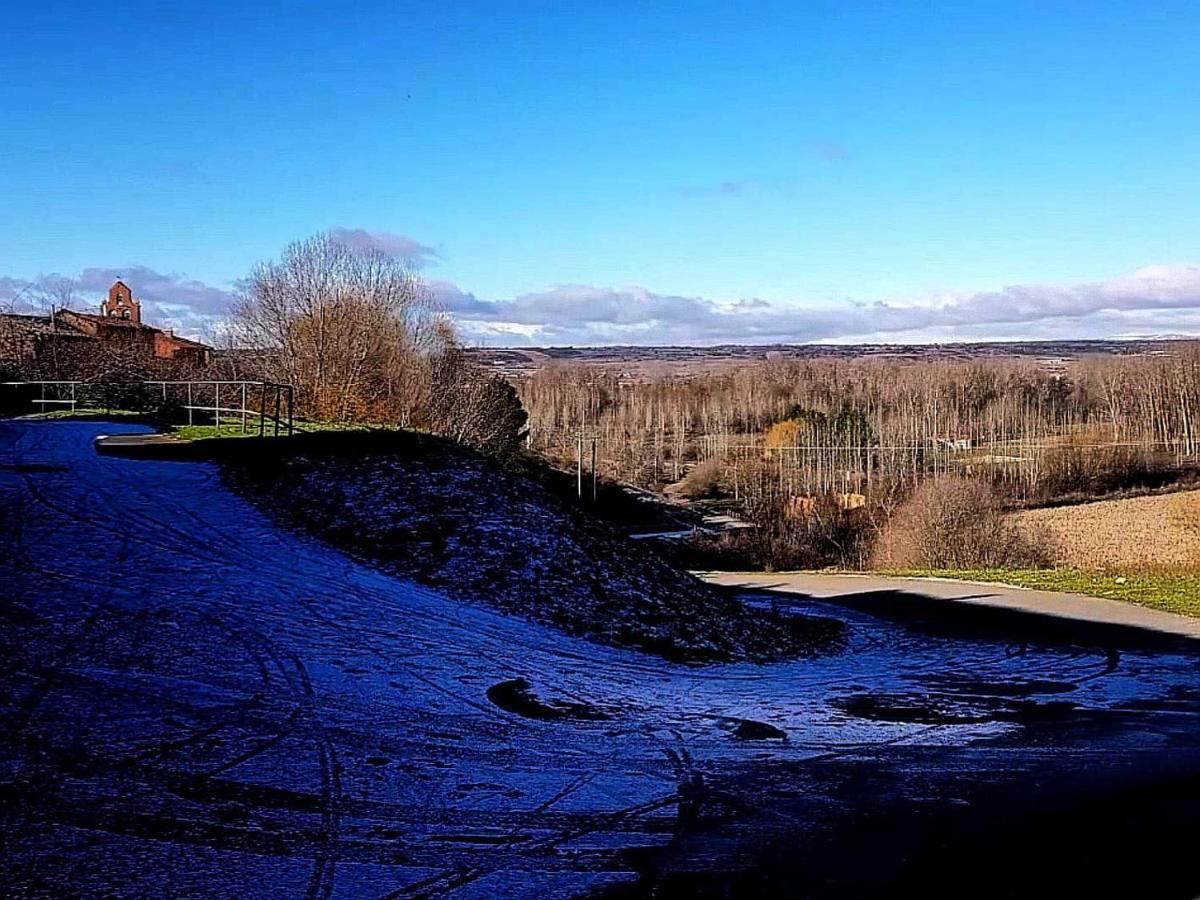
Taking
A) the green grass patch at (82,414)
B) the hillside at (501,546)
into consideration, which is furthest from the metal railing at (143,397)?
the hillside at (501,546)

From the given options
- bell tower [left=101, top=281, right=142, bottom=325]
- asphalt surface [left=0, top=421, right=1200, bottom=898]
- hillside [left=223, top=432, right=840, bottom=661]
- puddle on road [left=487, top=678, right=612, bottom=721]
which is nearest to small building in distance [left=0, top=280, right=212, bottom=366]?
bell tower [left=101, top=281, right=142, bottom=325]

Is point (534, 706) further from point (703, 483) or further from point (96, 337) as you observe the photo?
point (703, 483)

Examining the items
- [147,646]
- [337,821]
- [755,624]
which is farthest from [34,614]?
[755,624]

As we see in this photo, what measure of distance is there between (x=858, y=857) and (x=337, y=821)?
2740 mm

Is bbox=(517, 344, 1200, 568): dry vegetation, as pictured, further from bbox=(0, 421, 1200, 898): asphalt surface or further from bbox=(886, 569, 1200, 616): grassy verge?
bbox=(0, 421, 1200, 898): asphalt surface

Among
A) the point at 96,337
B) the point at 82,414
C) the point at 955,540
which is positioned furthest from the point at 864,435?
the point at 82,414

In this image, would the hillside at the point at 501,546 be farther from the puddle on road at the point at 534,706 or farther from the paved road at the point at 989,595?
the paved road at the point at 989,595

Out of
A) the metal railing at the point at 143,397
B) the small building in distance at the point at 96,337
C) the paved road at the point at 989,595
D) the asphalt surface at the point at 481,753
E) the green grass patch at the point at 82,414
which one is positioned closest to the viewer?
the asphalt surface at the point at 481,753

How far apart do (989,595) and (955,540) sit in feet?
48.9

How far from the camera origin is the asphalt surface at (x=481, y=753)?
5.57 m

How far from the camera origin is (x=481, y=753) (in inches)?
302

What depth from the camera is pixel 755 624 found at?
671 inches

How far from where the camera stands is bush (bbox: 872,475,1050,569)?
3681 cm

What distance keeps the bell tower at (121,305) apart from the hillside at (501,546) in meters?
39.9
